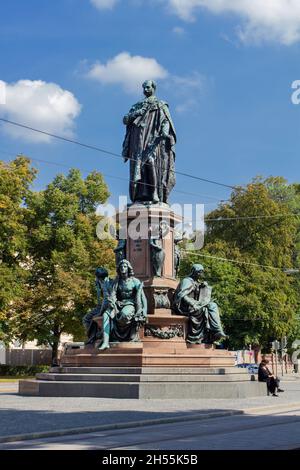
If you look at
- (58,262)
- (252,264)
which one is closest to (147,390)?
(58,262)

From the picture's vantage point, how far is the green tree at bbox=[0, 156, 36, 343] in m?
43.2

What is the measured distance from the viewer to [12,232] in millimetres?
44406

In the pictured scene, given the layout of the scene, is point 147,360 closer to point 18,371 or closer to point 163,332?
point 163,332

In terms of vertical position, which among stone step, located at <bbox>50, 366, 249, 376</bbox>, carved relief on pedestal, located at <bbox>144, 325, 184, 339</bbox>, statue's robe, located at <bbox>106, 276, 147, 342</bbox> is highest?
statue's robe, located at <bbox>106, 276, 147, 342</bbox>

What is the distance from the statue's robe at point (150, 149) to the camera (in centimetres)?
2502

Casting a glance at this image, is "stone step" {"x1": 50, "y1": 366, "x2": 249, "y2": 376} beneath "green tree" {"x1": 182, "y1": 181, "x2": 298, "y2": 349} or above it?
beneath

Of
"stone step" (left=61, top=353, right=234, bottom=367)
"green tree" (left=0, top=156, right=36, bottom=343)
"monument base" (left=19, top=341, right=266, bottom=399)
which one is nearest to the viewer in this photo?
"monument base" (left=19, top=341, right=266, bottom=399)

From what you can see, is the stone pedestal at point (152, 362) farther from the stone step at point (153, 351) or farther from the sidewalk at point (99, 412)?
the sidewalk at point (99, 412)

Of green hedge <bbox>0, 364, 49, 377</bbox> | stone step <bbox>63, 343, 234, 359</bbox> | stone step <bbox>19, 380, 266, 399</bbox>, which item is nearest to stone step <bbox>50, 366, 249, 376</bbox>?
stone step <bbox>63, 343, 234, 359</bbox>

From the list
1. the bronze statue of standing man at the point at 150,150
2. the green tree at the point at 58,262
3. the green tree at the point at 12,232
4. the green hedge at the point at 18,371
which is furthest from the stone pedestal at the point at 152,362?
the green hedge at the point at 18,371

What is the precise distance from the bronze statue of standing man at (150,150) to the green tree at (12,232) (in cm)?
1802

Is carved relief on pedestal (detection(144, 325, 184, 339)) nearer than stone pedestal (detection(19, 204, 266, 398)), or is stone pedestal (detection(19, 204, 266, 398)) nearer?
stone pedestal (detection(19, 204, 266, 398))

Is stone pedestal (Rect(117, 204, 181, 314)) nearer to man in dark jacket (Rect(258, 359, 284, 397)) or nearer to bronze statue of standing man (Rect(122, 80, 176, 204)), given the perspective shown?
bronze statue of standing man (Rect(122, 80, 176, 204))

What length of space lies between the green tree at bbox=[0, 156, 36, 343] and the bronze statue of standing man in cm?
1802
